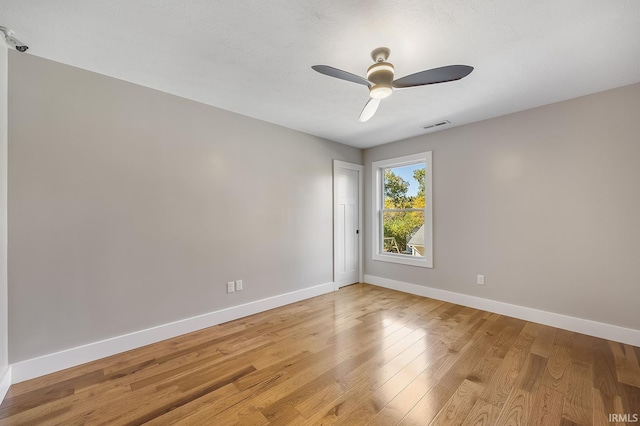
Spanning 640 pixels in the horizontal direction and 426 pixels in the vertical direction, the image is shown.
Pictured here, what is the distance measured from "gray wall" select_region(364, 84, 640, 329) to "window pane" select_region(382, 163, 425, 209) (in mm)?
325

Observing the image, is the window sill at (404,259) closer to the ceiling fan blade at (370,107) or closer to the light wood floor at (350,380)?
the light wood floor at (350,380)

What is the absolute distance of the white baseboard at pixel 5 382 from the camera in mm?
1756

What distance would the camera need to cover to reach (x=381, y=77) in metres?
1.88

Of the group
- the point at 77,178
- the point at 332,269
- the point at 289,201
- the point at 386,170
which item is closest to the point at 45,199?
the point at 77,178

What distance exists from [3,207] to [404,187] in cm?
454

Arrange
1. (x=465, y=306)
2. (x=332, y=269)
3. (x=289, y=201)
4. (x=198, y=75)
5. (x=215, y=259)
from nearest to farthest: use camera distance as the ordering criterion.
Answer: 1. (x=198, y=75)
2. (x=215, y=259)
3. (x=465, y=306)
4. (x=289, y=201)
5. (x=332, y=269)

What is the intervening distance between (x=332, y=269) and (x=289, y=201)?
1.41m

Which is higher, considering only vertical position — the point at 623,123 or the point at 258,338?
the point at 623,123

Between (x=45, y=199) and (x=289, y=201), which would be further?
(x=289, y=201)

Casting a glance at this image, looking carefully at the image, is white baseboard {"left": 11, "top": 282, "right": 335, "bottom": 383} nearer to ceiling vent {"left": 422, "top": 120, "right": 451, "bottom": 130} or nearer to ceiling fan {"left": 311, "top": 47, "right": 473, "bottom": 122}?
ceiling fan {"left": 311, "top": 47, "right": 473, "bottom": 122}

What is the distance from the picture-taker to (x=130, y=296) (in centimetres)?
244

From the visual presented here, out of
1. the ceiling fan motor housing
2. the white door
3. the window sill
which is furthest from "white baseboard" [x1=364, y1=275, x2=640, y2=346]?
the ceiling fan motor housing

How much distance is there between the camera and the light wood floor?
→ 5.31 ft

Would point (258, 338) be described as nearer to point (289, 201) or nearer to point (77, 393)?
point (77, 393)
